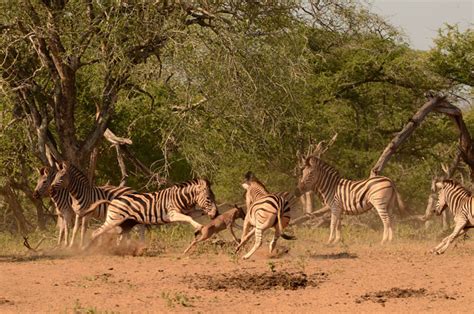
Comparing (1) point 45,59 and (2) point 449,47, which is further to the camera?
(2) point 449,47

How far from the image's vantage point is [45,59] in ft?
54.0

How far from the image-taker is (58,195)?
1596cm

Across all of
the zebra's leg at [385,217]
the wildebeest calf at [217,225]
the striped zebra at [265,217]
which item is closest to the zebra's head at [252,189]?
the wildebeest calf at [217,225]

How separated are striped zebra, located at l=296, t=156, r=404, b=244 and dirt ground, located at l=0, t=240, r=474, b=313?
60.0 inches

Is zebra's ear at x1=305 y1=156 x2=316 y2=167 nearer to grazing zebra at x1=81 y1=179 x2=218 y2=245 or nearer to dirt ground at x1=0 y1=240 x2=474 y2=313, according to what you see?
dirt ground at x1=0 y1=240 x2=474 y2=313

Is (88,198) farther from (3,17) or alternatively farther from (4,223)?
(4,223)

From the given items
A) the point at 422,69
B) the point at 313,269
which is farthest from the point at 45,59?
the point at 422,69

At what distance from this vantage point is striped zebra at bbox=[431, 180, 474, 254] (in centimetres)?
1452

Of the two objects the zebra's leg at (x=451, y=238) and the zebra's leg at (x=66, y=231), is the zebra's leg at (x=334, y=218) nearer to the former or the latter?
the zebra's leg at (x=451, y=238)

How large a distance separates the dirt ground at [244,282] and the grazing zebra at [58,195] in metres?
1.08

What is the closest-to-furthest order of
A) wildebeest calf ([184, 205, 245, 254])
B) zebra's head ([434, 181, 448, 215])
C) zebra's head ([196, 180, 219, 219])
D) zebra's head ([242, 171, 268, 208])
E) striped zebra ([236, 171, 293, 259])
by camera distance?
striped zebra ([236, 171, 293, 259]), wildebeest calf ([184, 205, 245, 254]), zebra's head ([196, 180, 219, 219]), zebra's head ([434, 181, 448, 215]), zebra's head ([242, 171, 268, 208])

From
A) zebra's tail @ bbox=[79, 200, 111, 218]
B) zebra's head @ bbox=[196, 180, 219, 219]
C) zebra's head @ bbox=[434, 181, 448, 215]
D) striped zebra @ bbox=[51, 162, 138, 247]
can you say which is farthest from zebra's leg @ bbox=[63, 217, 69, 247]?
zebra's head @ bbox=[434, 181, 448, 215]

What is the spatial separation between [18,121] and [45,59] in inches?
63.6

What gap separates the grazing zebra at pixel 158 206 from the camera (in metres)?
15.1
